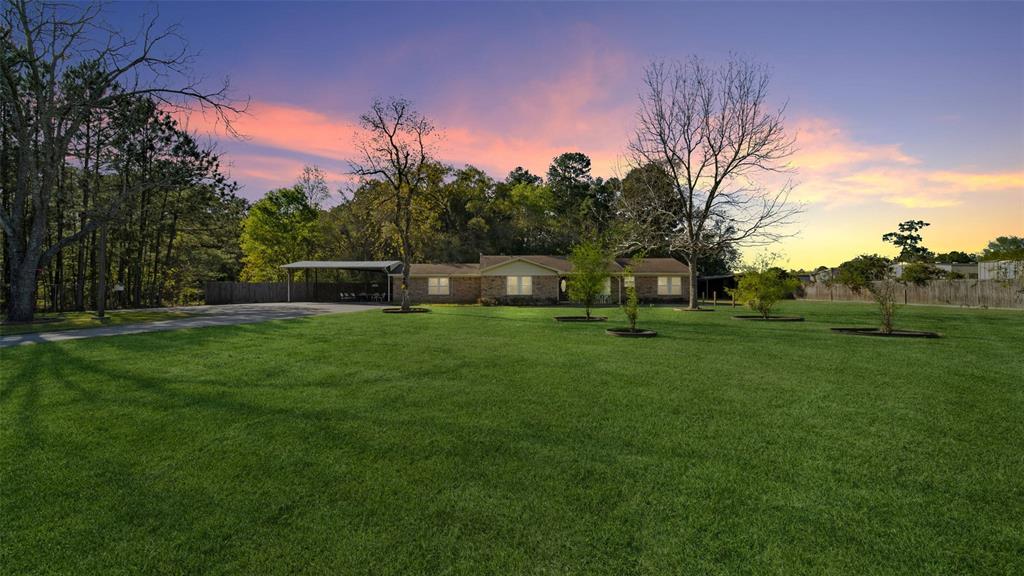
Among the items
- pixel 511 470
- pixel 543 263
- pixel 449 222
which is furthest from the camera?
pixel 449 222

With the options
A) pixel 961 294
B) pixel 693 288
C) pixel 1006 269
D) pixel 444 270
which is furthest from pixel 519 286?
pixel 1006 269

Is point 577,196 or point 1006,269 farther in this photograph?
point 577,196

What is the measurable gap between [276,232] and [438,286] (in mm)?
20052

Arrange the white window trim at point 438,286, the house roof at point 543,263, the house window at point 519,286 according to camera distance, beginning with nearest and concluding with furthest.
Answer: the house window at point 519,286 → the house roof at point 543,263 → the white window trim at point 438,286

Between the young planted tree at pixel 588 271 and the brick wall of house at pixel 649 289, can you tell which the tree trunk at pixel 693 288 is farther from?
the young planted tree at pixel 588 271

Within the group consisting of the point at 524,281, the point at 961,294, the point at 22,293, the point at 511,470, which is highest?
the point at 524,281

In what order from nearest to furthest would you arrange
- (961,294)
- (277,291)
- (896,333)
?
(896,333) < (961,294) < (277,291)

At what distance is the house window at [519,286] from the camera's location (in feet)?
107

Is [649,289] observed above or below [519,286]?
below

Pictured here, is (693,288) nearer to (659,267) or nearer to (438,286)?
(659,267)

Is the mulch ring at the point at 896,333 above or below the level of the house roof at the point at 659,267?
below

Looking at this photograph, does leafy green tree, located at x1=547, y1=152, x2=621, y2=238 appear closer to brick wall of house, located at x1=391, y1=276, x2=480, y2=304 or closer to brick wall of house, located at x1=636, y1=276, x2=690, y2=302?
brick wall of house, located at x1=636, y1=276, x2=690, y2=302

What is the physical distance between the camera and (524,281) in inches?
1286

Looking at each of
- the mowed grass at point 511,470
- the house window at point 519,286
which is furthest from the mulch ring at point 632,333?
the house window at point 519,286
